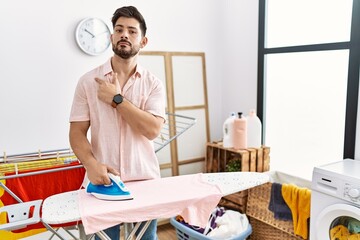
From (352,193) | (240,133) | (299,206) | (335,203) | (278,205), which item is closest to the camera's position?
(352,193)

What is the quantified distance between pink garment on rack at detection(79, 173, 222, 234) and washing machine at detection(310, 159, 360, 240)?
2.77 feet

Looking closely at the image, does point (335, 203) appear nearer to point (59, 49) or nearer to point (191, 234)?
point (191, 234)

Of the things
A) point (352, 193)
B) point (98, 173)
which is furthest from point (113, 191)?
point (352, 193)

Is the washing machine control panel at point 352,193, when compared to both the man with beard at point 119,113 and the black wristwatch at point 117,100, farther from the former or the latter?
the black wristwatch at point 117,100

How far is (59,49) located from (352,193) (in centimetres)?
219

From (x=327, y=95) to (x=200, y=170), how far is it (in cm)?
141

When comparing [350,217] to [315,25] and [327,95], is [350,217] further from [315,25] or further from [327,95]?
[315,25]

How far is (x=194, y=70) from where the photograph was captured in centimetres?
310

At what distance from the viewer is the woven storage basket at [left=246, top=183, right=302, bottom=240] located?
226 cm

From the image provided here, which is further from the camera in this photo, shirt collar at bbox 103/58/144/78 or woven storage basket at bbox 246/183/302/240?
woven storage basket at bbox 246/183/302/240

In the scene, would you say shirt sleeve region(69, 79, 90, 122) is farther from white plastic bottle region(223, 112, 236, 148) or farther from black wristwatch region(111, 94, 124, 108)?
white plastic bottle region(223, 112, 236, 148)

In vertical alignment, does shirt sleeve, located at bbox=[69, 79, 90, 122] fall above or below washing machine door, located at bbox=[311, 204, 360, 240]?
above

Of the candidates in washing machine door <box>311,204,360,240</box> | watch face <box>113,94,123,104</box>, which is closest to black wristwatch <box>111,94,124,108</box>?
watch face <box>113,94,123,104</box>

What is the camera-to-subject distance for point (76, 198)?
1.32m
